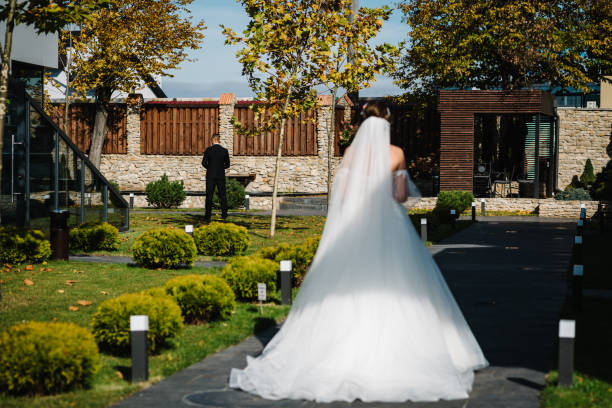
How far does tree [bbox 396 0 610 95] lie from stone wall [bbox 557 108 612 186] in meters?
3.25

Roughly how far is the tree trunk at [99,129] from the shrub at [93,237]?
20.5m

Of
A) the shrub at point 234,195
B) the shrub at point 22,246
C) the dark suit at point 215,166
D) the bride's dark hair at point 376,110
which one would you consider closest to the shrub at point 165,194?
the shrub at point 234,195

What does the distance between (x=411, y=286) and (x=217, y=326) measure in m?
2.88

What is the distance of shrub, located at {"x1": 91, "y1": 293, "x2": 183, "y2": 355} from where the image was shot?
6637 mm

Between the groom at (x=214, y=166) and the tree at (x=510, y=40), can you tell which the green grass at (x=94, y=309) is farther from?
the tree at (x=510, y=40)

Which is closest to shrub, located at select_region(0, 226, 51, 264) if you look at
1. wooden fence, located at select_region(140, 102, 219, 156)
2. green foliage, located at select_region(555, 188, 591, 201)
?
green foliage, located at select_region(555, 188, 591, 201)

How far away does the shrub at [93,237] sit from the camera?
15.0 m

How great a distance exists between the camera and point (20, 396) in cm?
549

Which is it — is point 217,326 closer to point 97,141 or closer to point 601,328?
point 601,328

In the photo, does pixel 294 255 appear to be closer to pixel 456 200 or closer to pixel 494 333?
pixel 494 333

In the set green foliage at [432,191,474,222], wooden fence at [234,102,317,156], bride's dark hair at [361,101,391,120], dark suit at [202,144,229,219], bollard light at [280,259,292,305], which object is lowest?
bollard light at [280,259,292,305]

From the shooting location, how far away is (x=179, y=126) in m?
34.9

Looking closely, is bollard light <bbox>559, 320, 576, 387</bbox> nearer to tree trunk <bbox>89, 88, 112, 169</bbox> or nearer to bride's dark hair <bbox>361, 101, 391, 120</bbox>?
bride's dark hair <bbox>361, 101, 391, 120</bbox>

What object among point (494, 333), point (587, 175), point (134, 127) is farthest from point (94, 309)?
point (587, 175)
